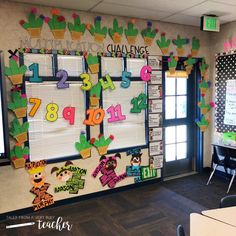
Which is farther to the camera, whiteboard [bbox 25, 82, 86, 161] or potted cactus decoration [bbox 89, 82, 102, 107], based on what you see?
potted cactus decoration [bbox 89, 82, 102, 107]

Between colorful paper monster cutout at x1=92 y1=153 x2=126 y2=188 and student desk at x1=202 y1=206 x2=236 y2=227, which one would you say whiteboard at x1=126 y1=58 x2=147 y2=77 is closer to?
colorful paper monster cutout at x1=92 y1=153 x2=126 y2=188

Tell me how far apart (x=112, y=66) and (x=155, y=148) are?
1.51 meters

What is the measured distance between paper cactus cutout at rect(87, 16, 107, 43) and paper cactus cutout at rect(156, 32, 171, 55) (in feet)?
3.14

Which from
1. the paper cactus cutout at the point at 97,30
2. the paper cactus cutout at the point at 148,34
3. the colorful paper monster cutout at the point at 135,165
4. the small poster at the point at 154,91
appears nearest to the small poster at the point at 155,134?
the colorful paper monster cutout at the point at 135,165

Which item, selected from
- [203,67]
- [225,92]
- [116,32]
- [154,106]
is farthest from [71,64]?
[225,92]

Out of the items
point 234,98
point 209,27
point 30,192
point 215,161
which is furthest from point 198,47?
point 30,192

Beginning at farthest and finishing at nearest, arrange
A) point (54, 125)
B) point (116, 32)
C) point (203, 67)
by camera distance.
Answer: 1. point (203, 67)
2. point (116, 32)
3. point (54, 125)

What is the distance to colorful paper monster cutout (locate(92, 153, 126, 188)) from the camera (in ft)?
12.0

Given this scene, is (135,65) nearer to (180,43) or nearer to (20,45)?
(180,43)

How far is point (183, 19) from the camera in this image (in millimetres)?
3900

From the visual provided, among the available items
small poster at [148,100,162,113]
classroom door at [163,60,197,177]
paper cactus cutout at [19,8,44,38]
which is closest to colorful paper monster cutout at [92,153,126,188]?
small poster at [148,100,162,113]

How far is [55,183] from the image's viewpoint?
11.0 ft

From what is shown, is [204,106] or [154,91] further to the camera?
[204,106]

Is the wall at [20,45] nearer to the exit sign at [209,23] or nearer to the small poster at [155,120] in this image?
the small poster at [155,120]
